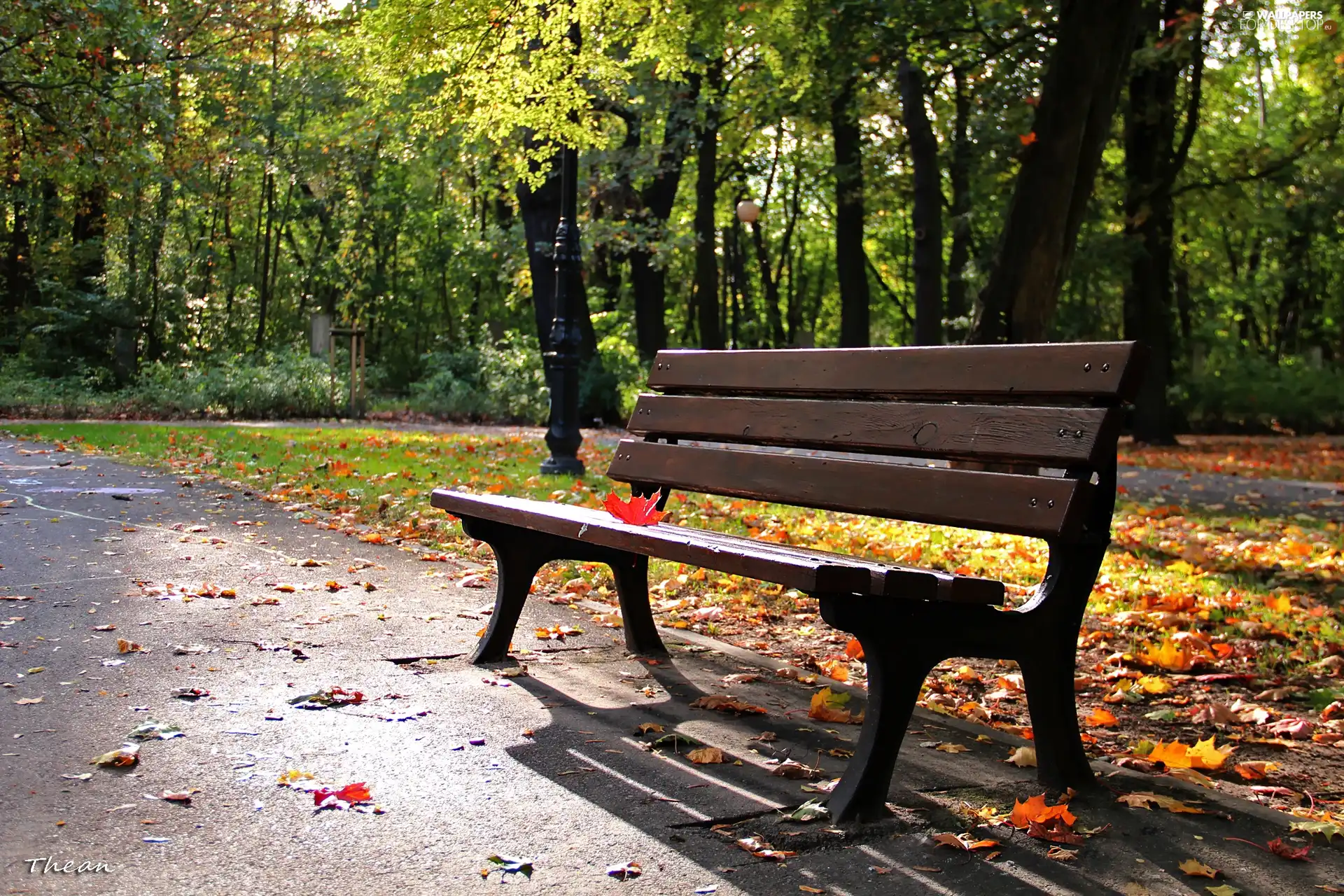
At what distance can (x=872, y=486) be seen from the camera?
3.76 meters

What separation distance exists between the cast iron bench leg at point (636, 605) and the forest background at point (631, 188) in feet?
21.0

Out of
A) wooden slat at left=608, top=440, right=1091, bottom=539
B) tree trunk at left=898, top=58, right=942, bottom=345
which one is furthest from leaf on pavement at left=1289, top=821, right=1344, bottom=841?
tree trunk at left=898, top=58, right=942, bottom=345

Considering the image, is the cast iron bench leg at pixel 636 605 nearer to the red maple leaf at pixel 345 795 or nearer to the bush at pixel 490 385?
the red maple leaf at pixel 345 795

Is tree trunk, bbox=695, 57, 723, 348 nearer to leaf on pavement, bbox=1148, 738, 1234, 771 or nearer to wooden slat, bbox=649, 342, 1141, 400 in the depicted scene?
wooden slat, bbox=649, 342, 1141, 400

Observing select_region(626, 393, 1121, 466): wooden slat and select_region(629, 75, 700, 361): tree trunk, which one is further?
select_region(629, 75, 700, 361): tree trunk

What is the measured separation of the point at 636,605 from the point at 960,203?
21062 millimetres

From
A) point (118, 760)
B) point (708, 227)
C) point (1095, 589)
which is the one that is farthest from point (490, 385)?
point (118, 760)

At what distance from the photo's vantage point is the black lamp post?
36.9ft

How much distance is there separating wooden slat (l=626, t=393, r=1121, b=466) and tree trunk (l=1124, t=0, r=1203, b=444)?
55.5 ft

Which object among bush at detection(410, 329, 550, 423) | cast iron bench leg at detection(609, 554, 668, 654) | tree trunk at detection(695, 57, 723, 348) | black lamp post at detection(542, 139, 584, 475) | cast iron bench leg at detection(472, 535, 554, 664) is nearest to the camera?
cast iron bench leg at detection(472, 535, 554, 664)

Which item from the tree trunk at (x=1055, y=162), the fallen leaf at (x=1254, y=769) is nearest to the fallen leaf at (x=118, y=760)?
the fallen leaf at (x=1254, y=769)

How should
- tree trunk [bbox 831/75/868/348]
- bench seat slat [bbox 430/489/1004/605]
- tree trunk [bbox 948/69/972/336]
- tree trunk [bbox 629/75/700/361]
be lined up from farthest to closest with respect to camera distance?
tree trunk [bbox 831/75/868/348], tree trunk [bbox 948/69/972/336], tree trunk [bbox 629/75/700/361], bench seat slat [bbox 430/489/1004/605]

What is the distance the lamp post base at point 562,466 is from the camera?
37.1ft

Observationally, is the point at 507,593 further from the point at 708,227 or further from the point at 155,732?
the point at 708,227
